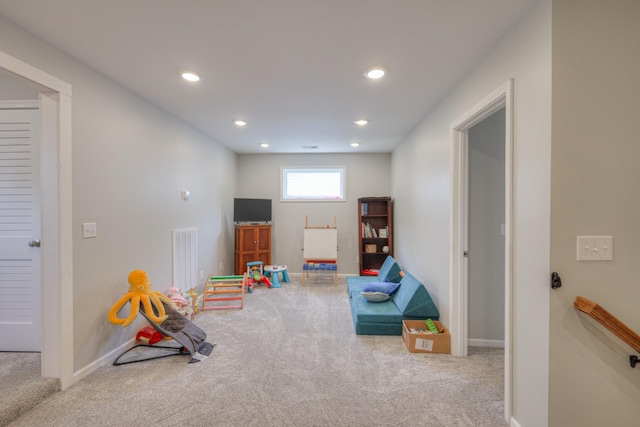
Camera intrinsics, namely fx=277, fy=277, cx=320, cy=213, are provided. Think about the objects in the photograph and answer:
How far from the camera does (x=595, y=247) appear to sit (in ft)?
4.50

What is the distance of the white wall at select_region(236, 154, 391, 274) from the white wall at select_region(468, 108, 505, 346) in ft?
9.83

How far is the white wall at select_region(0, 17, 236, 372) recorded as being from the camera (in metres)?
2.15

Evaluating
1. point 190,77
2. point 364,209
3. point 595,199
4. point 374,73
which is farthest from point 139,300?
point 364,209

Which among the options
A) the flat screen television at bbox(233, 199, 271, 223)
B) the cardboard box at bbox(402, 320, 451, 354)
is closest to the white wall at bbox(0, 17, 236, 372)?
the flat screen television at bbox(233, 199, 271, 223)

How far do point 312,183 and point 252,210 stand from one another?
4.48 feet

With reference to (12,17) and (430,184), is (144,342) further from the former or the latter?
(430,184)

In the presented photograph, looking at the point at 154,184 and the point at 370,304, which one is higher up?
the point at 154,184

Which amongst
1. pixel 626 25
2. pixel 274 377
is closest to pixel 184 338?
pixel 274 377

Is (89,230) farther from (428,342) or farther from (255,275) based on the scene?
(428,342)

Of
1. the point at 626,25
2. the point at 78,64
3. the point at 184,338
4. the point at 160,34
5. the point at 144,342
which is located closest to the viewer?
the point at 626,25

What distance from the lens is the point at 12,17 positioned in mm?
1666

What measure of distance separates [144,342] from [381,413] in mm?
2421

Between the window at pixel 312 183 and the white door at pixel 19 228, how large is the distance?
12.5ft

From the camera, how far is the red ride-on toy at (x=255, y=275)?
4910 mm
